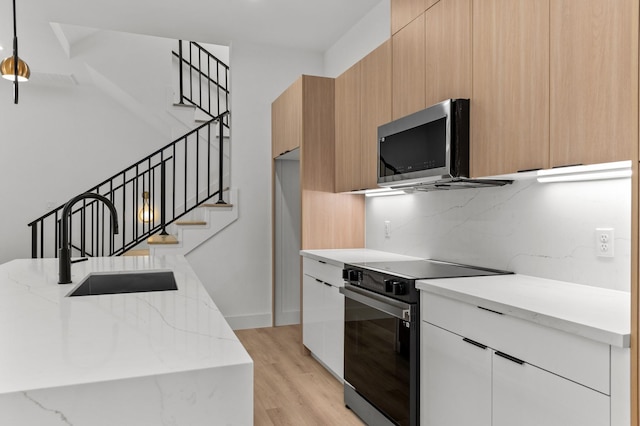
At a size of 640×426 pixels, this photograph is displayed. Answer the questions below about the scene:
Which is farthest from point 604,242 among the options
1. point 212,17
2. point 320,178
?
point 212,17

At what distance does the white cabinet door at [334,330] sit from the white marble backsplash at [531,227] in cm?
68

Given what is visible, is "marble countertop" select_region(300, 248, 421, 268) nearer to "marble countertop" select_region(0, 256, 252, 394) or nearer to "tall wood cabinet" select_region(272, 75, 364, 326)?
"tall wood cabinet" select_region(272, 75, 364, 326)

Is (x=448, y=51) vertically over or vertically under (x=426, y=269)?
over

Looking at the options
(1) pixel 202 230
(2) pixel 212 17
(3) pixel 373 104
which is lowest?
(1) pixel 202 230

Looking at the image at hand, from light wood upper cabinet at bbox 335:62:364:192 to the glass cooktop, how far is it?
844mm

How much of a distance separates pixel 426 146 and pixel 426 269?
698 millimetres

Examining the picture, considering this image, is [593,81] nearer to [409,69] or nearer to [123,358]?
[409,69]

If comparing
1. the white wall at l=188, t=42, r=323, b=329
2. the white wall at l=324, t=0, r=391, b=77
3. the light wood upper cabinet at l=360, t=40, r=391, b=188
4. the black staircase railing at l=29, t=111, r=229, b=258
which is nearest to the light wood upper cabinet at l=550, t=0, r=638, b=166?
the light wood upper cabinet at l=360, t=40, r=391, b=188

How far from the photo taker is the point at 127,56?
590 cm

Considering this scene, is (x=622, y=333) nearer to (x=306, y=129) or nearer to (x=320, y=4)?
(x=306, y=129)

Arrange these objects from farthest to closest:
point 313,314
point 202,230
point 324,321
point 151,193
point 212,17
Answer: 1. point 151,193
2. point 202,230
3. point 212,17
4. point 313,314
5. point 324,321

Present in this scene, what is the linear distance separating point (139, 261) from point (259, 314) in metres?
2.41

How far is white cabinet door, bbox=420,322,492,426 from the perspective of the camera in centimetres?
175

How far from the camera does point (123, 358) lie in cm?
90
